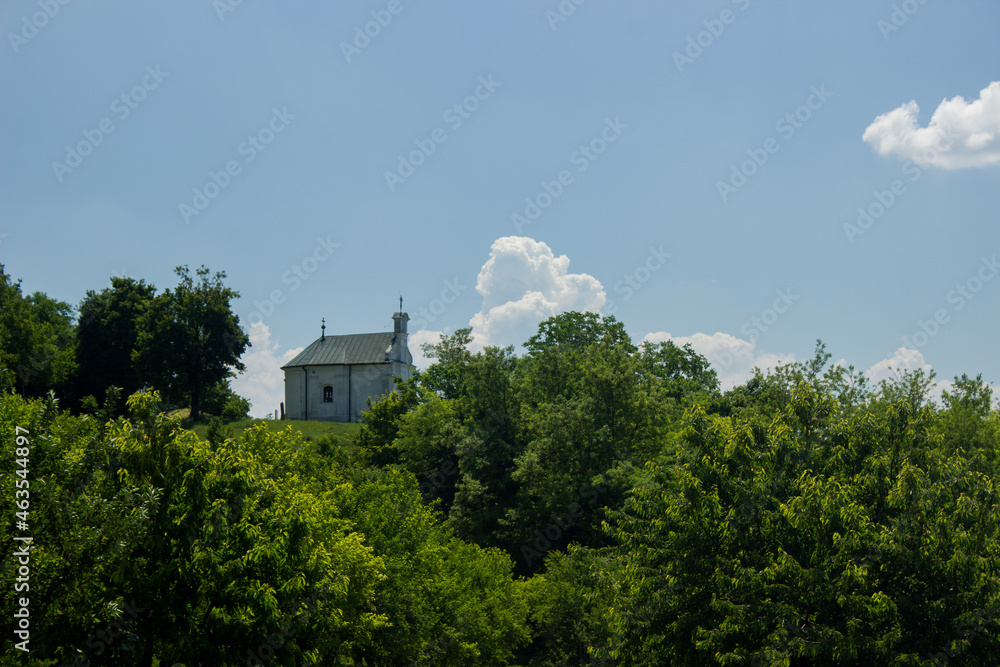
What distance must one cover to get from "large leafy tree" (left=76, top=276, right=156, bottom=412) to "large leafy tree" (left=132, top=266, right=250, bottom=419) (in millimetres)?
4017

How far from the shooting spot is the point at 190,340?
A: 60.8 m

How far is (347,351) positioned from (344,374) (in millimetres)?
3126

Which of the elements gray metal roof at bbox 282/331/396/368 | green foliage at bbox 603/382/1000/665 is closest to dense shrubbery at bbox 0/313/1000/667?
green foliage at bbox 603/382/1000/665

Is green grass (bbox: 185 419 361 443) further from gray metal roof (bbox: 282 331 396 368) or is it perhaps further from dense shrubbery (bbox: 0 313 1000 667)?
dense shrubbery (bbox: 0 313 1000 667)

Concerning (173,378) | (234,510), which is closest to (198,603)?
(234,510)

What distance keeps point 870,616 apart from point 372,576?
12680mm

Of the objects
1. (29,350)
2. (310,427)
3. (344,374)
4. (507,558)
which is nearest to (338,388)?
(344,374)

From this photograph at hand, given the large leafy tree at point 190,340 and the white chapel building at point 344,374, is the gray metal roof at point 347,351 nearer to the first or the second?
the white chapel building at point 344,374

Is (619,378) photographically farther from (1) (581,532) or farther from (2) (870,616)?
(2) (870,616)

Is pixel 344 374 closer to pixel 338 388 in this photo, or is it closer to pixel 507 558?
pixel 338 388

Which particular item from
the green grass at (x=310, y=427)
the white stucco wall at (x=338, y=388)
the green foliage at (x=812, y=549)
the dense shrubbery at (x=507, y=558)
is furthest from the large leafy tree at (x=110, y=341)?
the green foliage at (x=812, y=549)

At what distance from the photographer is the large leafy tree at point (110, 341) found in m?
65.6

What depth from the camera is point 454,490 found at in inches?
1986

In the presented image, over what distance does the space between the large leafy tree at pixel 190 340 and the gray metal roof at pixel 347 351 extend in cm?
1550
